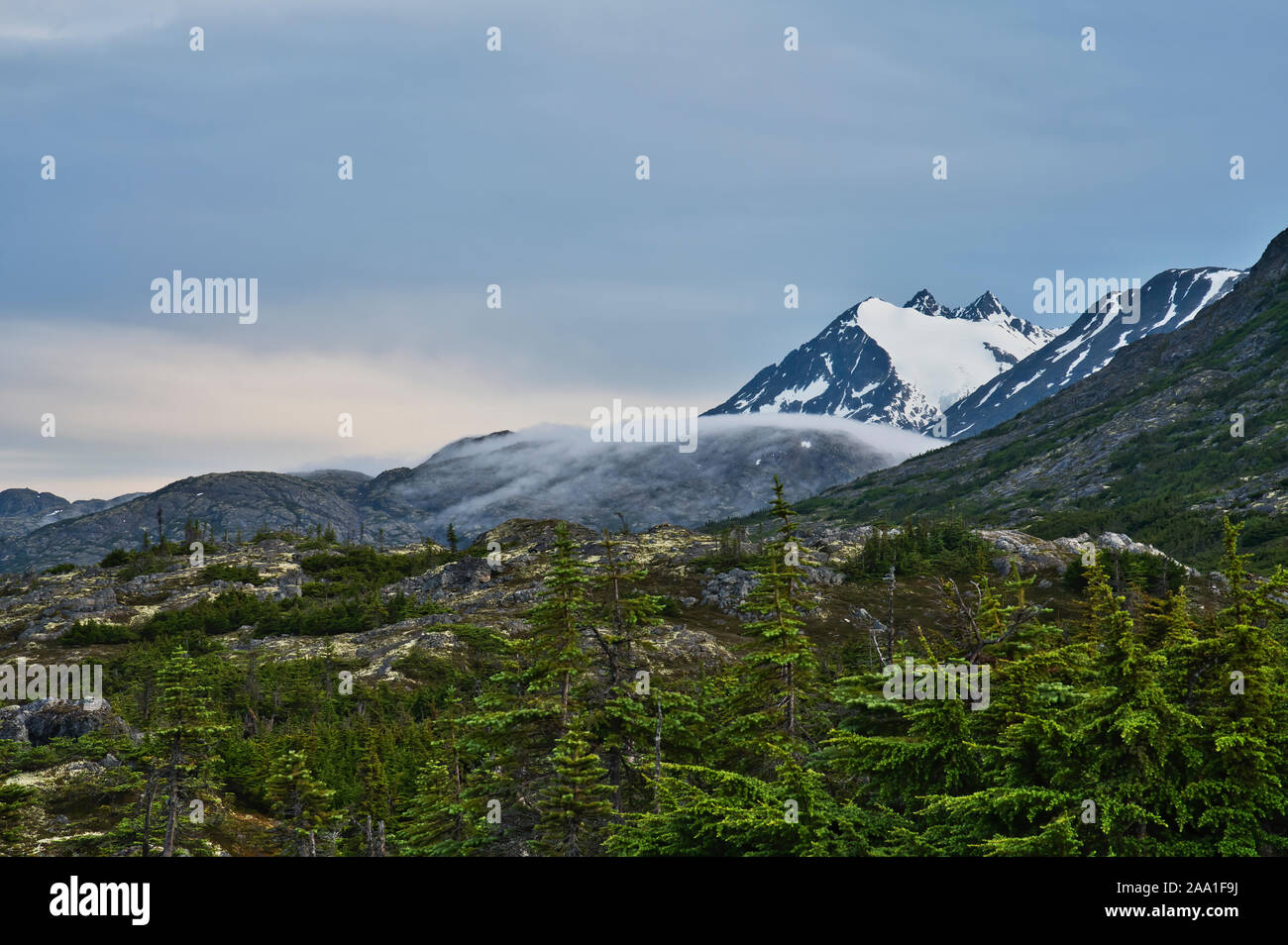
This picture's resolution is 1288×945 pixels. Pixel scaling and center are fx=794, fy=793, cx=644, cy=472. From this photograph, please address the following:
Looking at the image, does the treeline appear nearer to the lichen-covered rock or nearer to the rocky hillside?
the rocky hillside

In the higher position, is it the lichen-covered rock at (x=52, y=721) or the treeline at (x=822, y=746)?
the treeline at (x=822, y=746)

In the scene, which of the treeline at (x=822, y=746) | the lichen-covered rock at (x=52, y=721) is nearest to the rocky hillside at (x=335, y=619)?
the lichen-covered rock at (x=52, y=721)

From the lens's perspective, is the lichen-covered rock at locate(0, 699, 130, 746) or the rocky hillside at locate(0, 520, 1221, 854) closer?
the rocky hillside at locate(0, 520, 1221, 854)

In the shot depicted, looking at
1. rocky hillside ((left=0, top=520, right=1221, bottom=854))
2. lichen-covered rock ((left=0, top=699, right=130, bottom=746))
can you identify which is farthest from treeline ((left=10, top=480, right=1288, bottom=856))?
lichen-covered rock ((left=0, top=699, right=130, bottom=746))

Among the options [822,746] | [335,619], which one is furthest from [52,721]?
[822,746]

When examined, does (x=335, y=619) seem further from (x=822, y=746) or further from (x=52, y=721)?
(x=822, y=746)

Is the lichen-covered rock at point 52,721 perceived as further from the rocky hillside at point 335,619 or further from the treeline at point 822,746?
the treeline at point 822,746

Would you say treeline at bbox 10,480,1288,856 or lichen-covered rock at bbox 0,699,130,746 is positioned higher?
treeline at bbox 10,480,1288,856

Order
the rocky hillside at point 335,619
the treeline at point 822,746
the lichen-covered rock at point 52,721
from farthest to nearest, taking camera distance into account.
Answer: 1. the lichen-covered rock at point 52,721
2. the rocky hillside at point 335,619
3. the treeline at point 822,746

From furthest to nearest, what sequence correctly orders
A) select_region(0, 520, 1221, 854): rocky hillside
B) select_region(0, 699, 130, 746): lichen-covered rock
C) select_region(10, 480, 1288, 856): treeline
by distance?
select_region(0, 699, 130, 746): lichen-covered rock
select_region(0, 520, 1221, 854): rocky hillside
select_region(10, 480, 1288, 856): treeline

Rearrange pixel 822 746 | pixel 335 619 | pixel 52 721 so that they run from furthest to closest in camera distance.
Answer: pixel 335 619 < pixel 52 721 < pixel 822 746

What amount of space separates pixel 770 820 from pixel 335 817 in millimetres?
40720

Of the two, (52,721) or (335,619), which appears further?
(335,619)
